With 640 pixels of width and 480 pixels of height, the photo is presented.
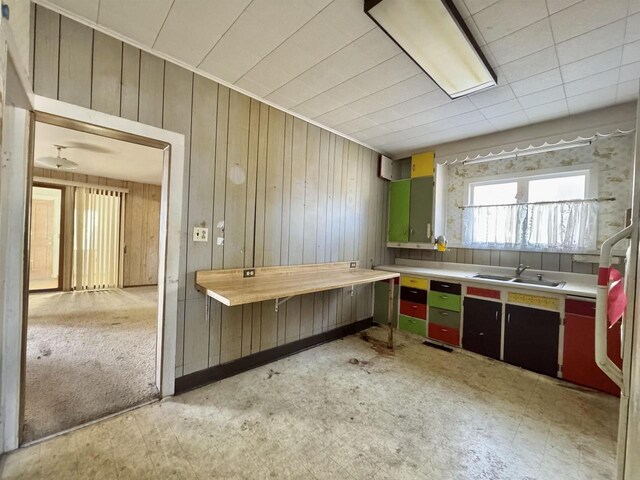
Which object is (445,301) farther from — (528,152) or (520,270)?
(528,152)

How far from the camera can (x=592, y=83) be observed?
208cm

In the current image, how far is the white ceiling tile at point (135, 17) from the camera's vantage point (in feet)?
4.89

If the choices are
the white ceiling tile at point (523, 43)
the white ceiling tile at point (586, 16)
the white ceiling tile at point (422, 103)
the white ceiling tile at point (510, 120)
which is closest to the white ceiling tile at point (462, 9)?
the white ceiling tile at point (523, 43)

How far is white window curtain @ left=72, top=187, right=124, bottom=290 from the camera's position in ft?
17.3

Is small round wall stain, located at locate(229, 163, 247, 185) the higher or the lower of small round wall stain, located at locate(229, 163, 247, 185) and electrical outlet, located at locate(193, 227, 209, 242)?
the higher

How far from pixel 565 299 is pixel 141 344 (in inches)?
167

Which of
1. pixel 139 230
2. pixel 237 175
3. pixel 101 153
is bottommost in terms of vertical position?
pixel 139 230

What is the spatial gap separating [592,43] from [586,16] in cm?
30

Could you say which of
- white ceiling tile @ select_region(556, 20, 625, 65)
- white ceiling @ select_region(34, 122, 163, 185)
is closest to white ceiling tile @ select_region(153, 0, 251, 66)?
white ceiling @ select_region(34, 122, 163, 185)

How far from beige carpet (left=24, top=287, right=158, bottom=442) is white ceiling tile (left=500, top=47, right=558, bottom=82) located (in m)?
3.60

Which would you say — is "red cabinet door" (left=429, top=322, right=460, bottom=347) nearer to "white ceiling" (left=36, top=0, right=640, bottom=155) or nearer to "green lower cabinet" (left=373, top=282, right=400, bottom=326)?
"green lower cabinet" (left=373, top=282, right=400, bottom=326)

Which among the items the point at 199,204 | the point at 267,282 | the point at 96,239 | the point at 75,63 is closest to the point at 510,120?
the point at 267,282

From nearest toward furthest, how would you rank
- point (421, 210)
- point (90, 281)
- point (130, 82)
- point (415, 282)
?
point (130, 82), point (415, 282), point (421, 210), point (90, 281)

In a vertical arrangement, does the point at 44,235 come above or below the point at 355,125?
below
